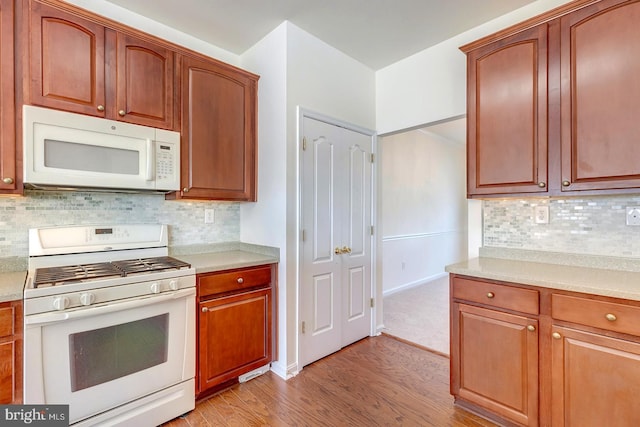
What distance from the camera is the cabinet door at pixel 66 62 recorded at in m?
1.58

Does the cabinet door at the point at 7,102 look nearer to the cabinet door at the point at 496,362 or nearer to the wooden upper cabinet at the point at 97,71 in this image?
the wooden upper cabinet at the point at 97,71

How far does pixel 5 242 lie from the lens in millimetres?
1703

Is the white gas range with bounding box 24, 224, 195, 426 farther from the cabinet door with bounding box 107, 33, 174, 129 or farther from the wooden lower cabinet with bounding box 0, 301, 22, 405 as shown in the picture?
the cabinet door with bounding box 107, 33, 174, 129

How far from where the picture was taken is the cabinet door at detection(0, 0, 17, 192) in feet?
4.92

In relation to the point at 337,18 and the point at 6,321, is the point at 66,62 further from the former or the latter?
the point at 337,18

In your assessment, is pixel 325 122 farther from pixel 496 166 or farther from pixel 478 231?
pixel 478 231

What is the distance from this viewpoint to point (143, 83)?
1.91 m

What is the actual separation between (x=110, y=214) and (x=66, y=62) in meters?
0.93

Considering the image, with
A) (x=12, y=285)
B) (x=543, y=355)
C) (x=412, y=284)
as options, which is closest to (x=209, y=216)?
(x=12, y=285)

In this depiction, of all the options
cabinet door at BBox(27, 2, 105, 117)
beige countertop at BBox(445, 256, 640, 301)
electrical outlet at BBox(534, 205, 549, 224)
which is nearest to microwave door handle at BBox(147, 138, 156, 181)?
cabinet door at BBox(27, 2, 105, 117)

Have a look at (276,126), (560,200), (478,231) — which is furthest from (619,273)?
(276,126)

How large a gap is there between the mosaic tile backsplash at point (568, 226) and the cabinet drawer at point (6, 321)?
2.81 m

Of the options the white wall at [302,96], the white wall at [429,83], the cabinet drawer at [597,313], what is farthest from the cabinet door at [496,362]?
the white wall at [429,83]

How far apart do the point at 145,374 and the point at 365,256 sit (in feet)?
6.41
